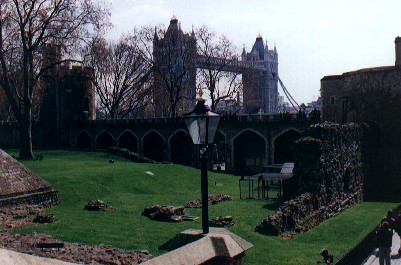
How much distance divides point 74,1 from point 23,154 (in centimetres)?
1136

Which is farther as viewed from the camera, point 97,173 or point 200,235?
point 97,173

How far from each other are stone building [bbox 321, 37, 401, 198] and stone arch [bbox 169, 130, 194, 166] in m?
21.8

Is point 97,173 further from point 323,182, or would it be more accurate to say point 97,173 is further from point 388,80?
point 388,80

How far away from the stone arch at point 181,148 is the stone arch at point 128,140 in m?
4.77

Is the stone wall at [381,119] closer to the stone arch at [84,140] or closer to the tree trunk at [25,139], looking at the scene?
the tree trunk at [25,139]

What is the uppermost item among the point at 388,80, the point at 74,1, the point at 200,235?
the point at 74,1

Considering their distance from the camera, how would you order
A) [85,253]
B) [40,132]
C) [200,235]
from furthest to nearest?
[40,132] < [85,253] < [200,235]

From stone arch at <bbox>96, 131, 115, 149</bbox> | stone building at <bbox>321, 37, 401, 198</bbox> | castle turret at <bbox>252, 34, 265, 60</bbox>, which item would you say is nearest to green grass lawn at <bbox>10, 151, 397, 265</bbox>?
stone building at <bbox>321, 37, 401, 198</bbox>

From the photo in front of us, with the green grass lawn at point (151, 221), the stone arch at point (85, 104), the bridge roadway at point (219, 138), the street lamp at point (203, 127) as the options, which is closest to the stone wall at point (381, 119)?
the green grass lawn at point (151, 221)

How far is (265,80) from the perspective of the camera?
498ft

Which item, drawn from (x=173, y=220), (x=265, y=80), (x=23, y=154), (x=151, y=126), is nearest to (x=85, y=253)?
(x=173, y=220)

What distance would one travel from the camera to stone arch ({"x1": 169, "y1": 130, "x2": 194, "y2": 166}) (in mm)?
53903

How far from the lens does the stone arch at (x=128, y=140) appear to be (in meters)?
57.2

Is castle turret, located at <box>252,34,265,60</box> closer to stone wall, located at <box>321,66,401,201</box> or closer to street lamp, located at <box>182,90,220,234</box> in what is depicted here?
stone wall, located at <box>321,66,401,201</box>
